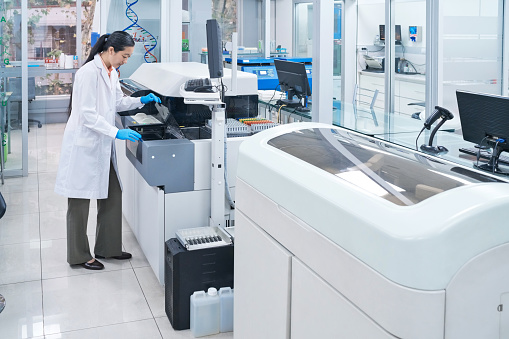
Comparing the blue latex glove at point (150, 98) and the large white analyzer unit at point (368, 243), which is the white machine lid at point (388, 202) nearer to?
the large white analyzer unit at point (368, 243)

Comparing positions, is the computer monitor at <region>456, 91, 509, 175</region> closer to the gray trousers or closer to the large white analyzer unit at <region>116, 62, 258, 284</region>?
the large white analyzer unit at <region>116, 62, 258, 284</region>

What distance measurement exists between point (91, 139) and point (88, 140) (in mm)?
20

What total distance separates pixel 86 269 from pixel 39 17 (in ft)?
23.3

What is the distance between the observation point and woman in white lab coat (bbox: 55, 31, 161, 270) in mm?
3477

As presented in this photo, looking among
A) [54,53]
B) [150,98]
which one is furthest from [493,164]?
[54,53]

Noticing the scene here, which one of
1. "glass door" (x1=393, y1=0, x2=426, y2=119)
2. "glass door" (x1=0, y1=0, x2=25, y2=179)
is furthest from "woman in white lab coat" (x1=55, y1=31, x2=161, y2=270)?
"glass door" (x1=393, y1=0, x2=426, y2=119)

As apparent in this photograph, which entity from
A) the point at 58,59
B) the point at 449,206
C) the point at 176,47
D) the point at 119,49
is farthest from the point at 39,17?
the point at 449,206

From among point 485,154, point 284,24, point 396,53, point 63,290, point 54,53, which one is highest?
point 284,24

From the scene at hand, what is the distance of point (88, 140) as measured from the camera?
3.56m

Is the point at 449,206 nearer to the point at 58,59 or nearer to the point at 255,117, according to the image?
the point at 255,117

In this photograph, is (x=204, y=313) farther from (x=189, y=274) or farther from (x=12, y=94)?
(x=12, y=94)

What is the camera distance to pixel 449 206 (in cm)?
120

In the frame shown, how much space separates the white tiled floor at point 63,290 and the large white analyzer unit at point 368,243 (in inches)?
54.5

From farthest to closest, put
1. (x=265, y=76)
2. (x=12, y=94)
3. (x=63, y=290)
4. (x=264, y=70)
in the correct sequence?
(x=264, y=70) → (x=265, y=76) → (x=12, y=94) → (x=63, y=290)
